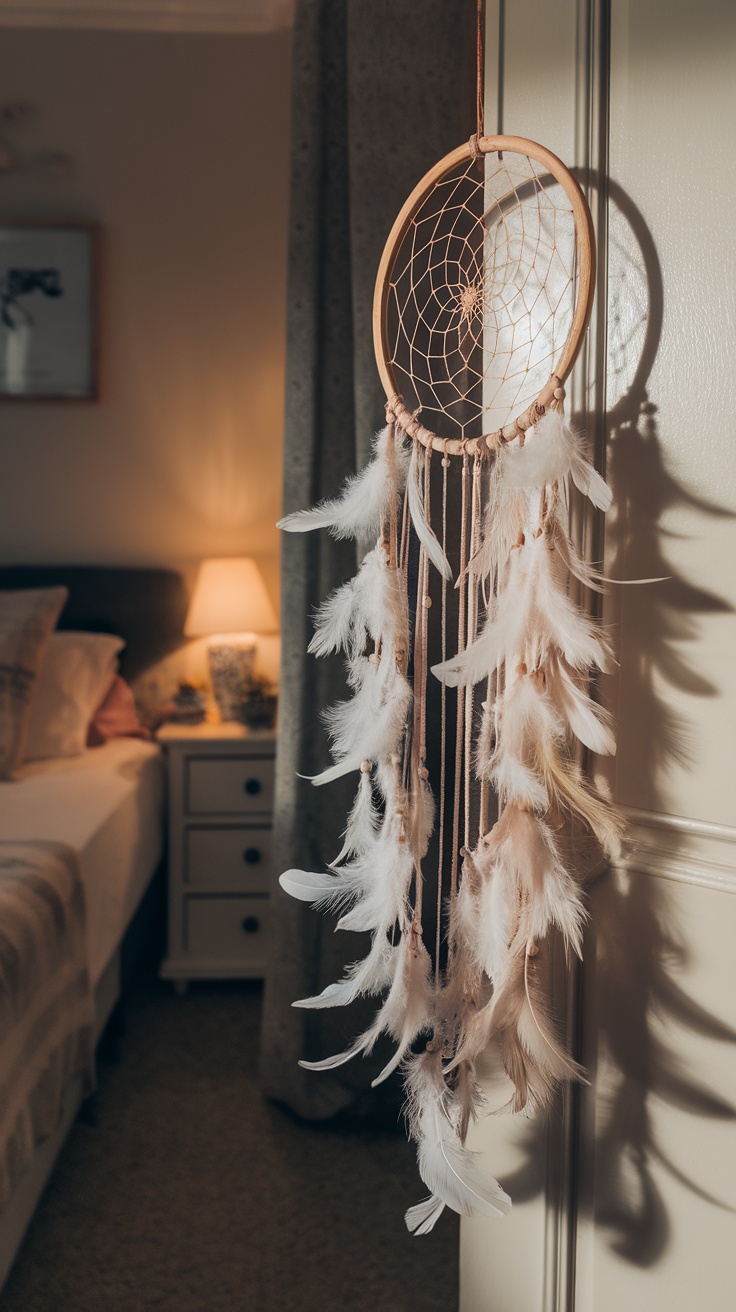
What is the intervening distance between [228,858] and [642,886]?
5.62 ft

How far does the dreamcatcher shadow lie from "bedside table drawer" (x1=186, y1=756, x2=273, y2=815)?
1594 mm

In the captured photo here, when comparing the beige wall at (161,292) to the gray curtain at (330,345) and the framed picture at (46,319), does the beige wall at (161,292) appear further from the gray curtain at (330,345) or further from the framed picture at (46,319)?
the gray curtain at (330,345)

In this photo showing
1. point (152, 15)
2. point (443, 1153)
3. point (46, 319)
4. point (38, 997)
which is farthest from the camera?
point (46, 319)

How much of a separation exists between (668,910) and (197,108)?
2.83 m

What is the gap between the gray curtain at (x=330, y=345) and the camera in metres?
1.62

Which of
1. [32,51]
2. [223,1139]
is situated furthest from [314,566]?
[32,51]

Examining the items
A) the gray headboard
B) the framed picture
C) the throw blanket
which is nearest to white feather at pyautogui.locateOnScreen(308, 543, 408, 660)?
the throw blanket

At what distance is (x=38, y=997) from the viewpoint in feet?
4.91

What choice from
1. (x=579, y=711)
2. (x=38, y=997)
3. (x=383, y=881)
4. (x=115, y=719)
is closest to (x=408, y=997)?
(x=383, y=881)

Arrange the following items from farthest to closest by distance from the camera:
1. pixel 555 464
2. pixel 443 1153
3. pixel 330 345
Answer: pixel 330 345 → pixel 443 1153 → pixel 555 464

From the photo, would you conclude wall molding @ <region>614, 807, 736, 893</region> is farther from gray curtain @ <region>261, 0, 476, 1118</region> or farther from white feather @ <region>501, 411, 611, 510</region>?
gray curtain @ <region>261, 0, 476, 1118</region>

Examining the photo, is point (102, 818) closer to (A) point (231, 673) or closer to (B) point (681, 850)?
(A) point (231, 673)

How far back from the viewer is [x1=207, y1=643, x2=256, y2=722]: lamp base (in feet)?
8.95

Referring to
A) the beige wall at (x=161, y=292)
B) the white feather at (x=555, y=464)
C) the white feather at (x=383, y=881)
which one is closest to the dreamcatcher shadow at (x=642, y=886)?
the white feather at (x=555, y=464)
